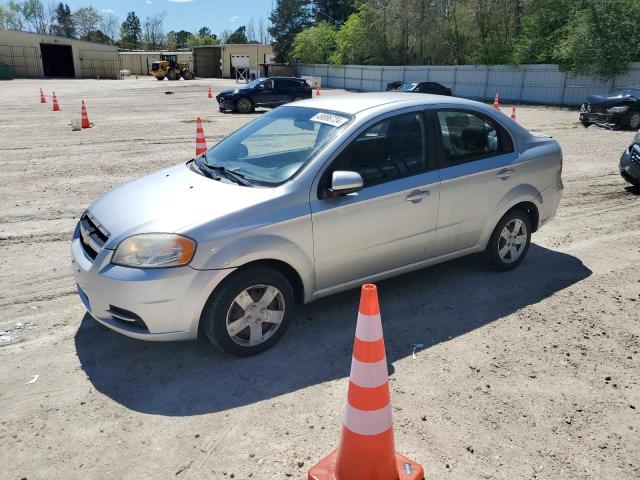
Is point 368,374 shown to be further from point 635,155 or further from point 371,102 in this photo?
point 635,155

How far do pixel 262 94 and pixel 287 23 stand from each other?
54931 mm

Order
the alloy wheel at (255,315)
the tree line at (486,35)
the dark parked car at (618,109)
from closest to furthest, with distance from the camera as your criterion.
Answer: the alloy wheel at (255,315) < the dark parked car at (618,109) < the tree line at (486,35)

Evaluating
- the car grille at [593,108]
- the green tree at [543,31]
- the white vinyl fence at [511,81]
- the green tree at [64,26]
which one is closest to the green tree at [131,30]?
the green tree at [64,26]

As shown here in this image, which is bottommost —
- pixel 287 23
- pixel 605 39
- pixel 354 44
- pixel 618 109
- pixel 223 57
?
pixel 618 109

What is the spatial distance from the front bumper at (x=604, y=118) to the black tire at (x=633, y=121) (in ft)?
0.67

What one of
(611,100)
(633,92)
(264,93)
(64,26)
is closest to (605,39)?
(633,92)

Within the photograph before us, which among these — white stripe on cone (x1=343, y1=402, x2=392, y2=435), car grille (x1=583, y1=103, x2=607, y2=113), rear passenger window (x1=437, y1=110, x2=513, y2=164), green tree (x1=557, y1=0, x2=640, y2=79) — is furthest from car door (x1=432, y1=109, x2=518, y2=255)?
green tree (x1=557, y1=0, x2=640, y2=79)

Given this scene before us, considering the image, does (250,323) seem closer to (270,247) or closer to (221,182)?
(270,247)

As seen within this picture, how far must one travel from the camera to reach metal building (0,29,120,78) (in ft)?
195

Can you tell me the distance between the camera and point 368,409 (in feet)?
7.89

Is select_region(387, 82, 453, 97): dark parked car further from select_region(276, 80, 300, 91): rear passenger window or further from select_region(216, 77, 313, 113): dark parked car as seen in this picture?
select_region(276, 80, 300, 91): rear passenger window

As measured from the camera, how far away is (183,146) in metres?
12.7

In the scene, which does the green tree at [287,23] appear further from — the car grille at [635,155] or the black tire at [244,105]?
the car grille at [635,155]

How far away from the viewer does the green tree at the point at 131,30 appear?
5379 inches
